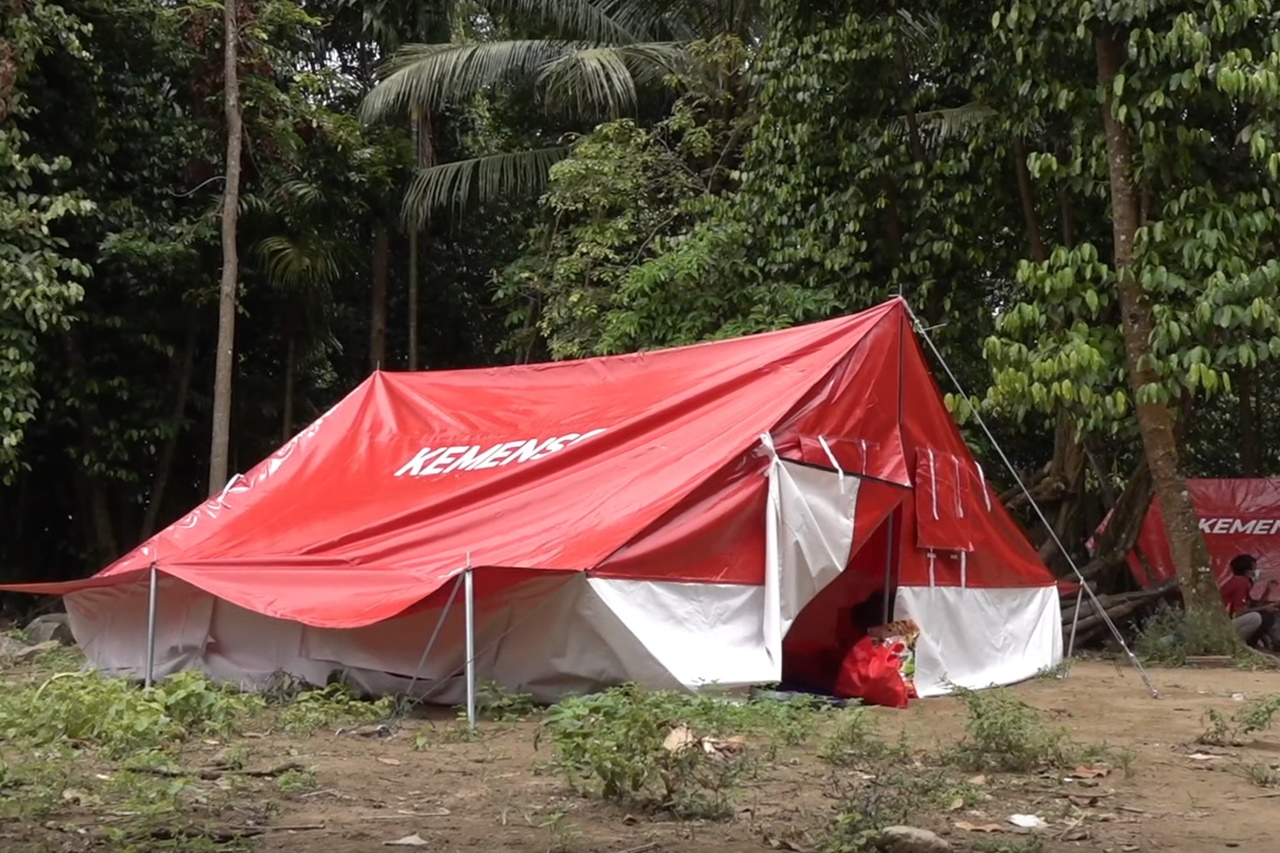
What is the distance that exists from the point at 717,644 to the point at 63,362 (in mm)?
9826

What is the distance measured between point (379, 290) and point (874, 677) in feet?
34.5

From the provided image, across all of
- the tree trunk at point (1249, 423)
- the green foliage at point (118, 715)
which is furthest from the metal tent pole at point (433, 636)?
the tree trunk at point (1249, 423)

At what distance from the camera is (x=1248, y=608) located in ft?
39.2

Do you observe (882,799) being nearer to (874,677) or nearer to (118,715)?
(874,677)

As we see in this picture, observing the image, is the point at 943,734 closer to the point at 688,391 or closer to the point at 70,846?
the point at 688,391

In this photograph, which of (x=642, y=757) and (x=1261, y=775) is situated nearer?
(x=642, y=757)

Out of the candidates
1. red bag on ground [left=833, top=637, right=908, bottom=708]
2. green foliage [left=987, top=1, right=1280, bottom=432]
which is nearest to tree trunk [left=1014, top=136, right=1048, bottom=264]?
green foliage [left=987, top=1, right=1280, bottom=432]

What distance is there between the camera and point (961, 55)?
1113 centimetres

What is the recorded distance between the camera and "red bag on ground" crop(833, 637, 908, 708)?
7.21m

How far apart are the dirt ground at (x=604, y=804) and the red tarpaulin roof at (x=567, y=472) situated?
0.99 m

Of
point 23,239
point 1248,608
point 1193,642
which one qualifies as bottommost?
point 1248,608

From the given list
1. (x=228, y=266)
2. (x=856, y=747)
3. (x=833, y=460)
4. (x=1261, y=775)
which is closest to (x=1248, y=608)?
(x=833, y=460)

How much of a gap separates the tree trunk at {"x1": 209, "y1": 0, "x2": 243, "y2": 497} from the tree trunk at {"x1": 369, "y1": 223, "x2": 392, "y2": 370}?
3.50 meters

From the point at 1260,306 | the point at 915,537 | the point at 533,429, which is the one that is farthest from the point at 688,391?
the point at 1260,306
